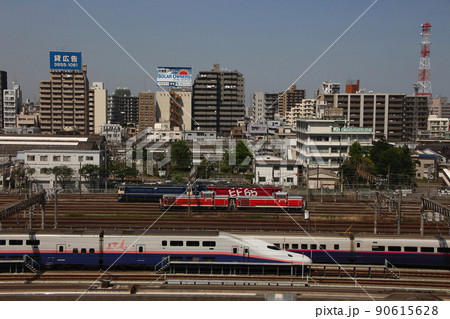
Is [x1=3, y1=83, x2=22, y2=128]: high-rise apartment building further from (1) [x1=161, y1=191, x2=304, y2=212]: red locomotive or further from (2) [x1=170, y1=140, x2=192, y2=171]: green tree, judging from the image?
(1) [x1=161, y1=191, x2=304, y2=212]: red locomotive

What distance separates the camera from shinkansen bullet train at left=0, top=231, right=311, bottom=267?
13.0 metres

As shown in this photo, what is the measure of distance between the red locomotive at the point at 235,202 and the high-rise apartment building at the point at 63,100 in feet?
119

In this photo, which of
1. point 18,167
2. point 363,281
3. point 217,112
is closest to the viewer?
point 363,281

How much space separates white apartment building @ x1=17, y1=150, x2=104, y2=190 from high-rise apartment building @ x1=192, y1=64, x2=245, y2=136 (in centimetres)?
3195

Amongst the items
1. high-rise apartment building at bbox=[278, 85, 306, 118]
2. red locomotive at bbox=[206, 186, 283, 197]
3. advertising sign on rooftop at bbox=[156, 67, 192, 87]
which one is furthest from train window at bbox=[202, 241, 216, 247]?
high-rise apartment building at bbox=[278, 85, 306, 118]

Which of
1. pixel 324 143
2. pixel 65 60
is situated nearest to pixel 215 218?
pixel 324 143

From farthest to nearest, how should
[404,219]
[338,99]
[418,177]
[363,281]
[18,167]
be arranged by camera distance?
[338,99] → [418,177] → [18,167] → [404,219] → [363,281]

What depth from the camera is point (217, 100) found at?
6575cm

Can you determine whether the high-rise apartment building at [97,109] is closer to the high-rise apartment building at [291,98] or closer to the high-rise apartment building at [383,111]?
the high-rise apartment building at [383,111]

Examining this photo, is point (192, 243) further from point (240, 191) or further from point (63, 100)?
point (63, 100)

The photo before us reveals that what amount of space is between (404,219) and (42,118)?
46.0m

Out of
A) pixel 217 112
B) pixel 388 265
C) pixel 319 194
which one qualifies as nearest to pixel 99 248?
pixel 388 265

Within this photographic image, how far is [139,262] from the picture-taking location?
13164 millimetres

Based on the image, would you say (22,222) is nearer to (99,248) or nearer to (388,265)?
(99,248)
